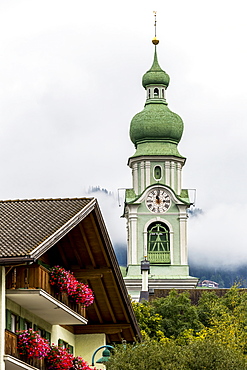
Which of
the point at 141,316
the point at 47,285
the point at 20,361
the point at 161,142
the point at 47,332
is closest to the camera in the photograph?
the point at 20,361

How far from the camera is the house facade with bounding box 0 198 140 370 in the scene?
29156 millimetres

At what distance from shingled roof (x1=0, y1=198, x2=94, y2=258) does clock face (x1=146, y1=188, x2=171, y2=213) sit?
8356cm

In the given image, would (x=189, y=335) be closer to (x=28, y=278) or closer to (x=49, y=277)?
(x=49, y=277)

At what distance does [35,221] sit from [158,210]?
283ft

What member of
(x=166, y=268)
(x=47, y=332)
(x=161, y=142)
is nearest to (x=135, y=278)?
(x=166, y=268)

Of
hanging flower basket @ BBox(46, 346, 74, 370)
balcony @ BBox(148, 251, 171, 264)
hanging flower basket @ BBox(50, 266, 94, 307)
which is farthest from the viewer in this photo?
balcony @ BBox(148, 251, 171, 264)

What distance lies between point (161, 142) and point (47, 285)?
90.1 m

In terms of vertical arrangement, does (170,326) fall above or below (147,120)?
below

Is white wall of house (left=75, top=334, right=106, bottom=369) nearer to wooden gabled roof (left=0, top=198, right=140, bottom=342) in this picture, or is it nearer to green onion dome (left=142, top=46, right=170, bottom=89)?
wooden gabled roof (left=0, top=198, right=140, bottom=342)

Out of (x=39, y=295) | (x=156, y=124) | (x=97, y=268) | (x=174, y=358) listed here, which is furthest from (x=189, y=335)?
(x=156, y=124)

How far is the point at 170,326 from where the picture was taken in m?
80.1

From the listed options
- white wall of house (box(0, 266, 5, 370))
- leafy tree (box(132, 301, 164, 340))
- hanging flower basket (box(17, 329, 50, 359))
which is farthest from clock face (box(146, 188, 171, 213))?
white wall of house (box(0, 266, 5, 370))

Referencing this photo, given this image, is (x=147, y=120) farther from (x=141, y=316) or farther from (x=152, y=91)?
(x=141, y=316)

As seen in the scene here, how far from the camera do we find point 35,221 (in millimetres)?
31297
